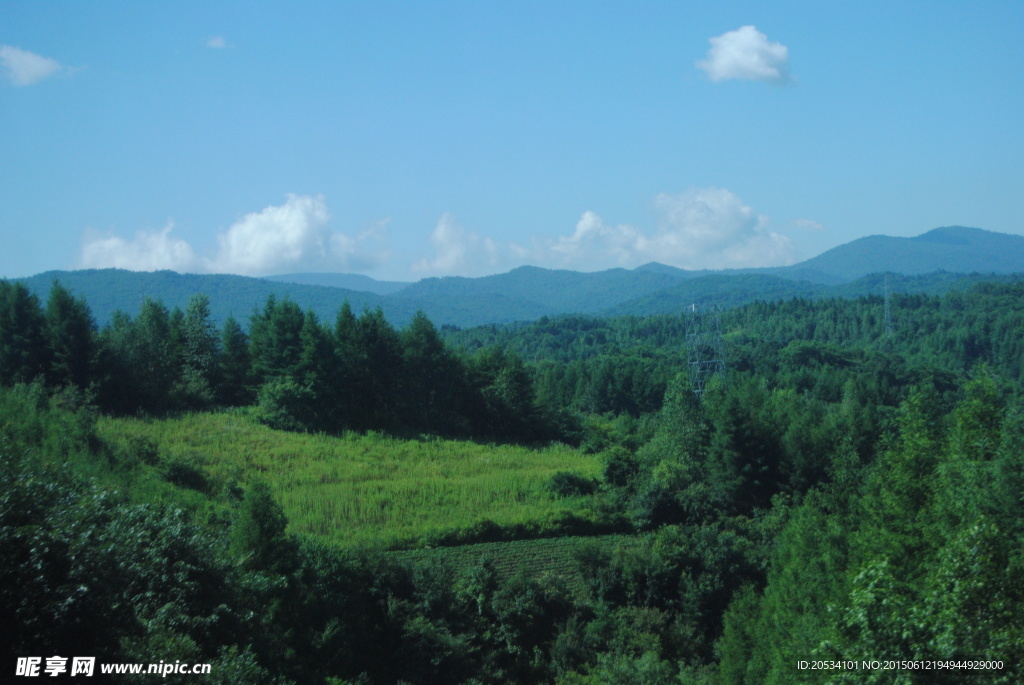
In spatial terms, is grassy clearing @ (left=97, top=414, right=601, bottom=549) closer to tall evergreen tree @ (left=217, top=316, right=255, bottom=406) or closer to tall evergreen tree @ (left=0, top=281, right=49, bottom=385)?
tall evergreen tree @ (left=0, top=281, right=49, bottom=385)

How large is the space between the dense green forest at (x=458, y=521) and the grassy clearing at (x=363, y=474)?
17 centimetres

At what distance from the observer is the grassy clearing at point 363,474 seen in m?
24.2

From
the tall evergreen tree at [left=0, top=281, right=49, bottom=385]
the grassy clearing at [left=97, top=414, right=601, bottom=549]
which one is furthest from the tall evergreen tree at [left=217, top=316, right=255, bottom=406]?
the tall evergreen tree at [left=0, top=281, right=49, bottom=385]

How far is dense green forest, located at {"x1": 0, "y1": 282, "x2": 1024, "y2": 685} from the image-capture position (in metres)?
9.20

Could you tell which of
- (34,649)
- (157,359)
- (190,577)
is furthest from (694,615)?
(157,359)

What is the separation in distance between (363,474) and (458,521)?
5.30 m

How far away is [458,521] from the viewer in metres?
25.3

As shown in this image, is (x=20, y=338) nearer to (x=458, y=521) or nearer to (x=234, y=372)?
(x=234, y=372)

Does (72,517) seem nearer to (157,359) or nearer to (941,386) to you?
(157,359)

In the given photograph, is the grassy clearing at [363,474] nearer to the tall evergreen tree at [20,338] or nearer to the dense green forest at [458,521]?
the dense green forest at [458,521]

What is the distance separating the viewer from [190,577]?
11.9 meters

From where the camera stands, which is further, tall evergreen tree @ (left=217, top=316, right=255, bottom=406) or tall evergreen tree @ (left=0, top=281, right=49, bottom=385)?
tall evergreen tree @ (left=217, top=316, right=255, bottom=406)

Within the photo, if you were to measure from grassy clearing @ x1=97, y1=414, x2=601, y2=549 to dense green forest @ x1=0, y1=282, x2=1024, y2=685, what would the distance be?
0.56 ft

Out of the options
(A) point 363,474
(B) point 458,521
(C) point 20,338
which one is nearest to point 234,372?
(C) point 20,338
